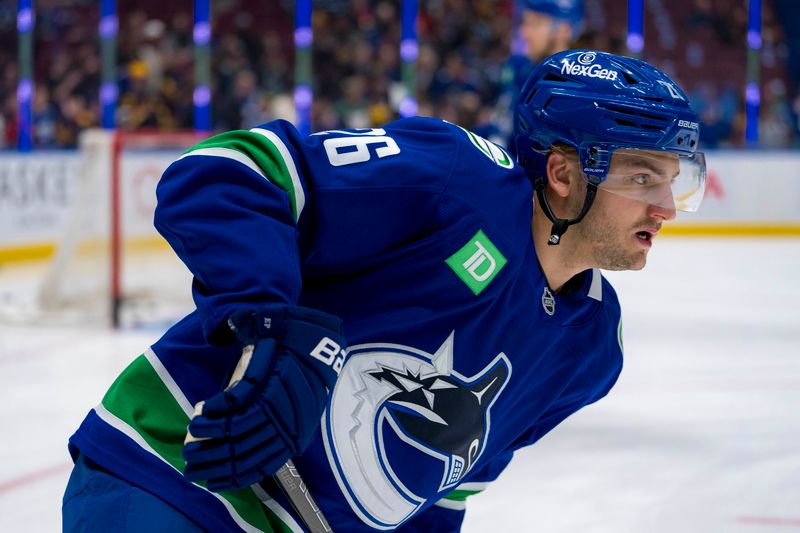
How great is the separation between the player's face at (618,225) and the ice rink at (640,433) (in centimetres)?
127

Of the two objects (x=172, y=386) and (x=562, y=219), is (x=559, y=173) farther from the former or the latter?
(x=172, y=386)

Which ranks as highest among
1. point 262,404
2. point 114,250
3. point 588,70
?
point 588,70

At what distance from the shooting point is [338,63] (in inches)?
483

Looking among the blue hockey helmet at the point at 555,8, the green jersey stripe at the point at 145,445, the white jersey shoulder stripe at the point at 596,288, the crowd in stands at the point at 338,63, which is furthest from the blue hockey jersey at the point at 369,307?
the crowd in stands at the point at 338,63

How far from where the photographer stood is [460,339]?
1.42m

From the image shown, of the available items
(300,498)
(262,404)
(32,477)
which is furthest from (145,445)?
(32,477)

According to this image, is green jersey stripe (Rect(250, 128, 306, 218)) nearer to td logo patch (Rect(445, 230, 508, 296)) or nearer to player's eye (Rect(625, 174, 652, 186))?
td logo patch (Rect(445, 230, 508, 296))

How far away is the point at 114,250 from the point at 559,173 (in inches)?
173

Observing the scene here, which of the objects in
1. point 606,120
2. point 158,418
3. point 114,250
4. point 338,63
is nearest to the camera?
point 158,418

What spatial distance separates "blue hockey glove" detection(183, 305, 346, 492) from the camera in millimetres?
1082

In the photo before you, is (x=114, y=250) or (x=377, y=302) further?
(x=114, y=250)

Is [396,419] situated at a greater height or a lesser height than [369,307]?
lesser

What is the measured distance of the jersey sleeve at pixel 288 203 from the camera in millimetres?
1165

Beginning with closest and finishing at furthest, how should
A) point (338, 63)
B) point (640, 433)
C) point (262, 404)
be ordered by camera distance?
point (262, 404)
point (640, 433)
point (338, 63)
